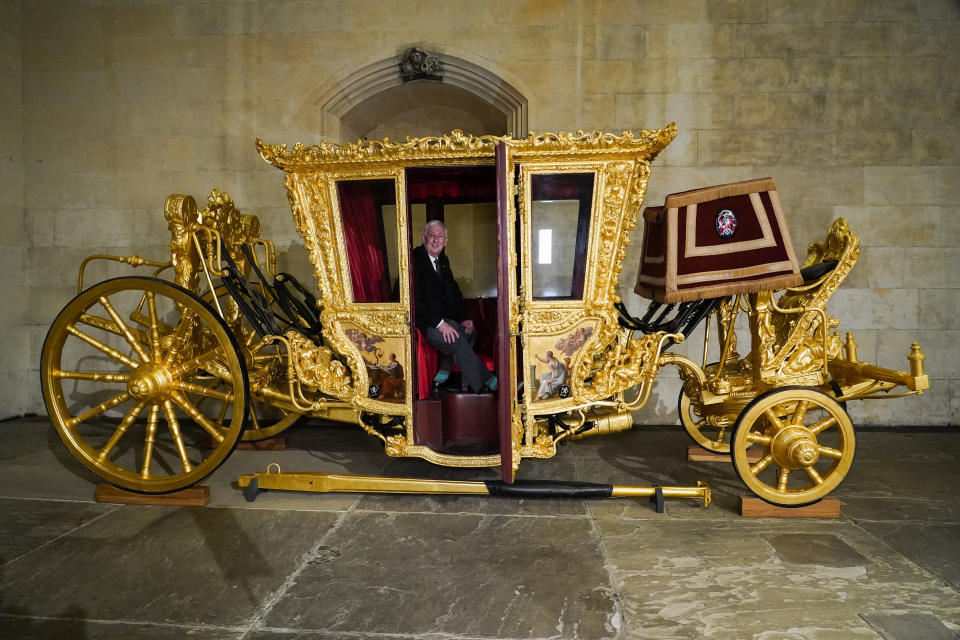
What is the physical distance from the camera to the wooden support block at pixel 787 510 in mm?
2783

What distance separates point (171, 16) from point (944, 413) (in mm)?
7051

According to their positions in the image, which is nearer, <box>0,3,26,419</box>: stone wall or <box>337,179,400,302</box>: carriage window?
<box>337,179,400,302</box>: carriage window

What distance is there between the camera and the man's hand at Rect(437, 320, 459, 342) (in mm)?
3186

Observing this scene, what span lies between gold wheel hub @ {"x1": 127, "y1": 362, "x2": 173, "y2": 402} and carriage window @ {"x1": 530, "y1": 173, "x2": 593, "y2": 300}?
6.39 ft

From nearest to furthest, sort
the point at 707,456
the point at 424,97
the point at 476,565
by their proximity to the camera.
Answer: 1. the point at 476,565
2. the point at 707,456
3. the point at 424,97

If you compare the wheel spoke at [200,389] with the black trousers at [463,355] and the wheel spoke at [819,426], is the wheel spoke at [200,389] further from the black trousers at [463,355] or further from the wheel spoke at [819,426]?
the wheel spoke at [819,426]

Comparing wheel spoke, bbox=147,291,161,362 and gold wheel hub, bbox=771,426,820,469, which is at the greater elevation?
wheel spoke, bbox=147,291,161,362

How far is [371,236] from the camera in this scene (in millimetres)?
3135

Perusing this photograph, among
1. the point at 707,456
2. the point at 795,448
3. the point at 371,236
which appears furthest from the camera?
the point at 707,456

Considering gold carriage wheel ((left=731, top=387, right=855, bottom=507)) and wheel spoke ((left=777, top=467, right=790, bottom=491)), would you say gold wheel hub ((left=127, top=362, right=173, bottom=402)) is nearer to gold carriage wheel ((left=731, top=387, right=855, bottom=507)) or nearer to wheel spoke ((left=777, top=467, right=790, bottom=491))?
gold carriage wheel ((left=731, top=387, right=855, bottom=507))

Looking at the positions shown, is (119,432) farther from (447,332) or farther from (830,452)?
(830,452)

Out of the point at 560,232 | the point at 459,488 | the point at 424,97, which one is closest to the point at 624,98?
the point at 424,97

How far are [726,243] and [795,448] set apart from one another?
3.34ft

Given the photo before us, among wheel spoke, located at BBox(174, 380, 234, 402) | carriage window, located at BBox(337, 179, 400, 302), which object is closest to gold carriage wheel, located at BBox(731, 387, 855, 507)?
carriage window, located at BBox(337, 179, 400, 302)
